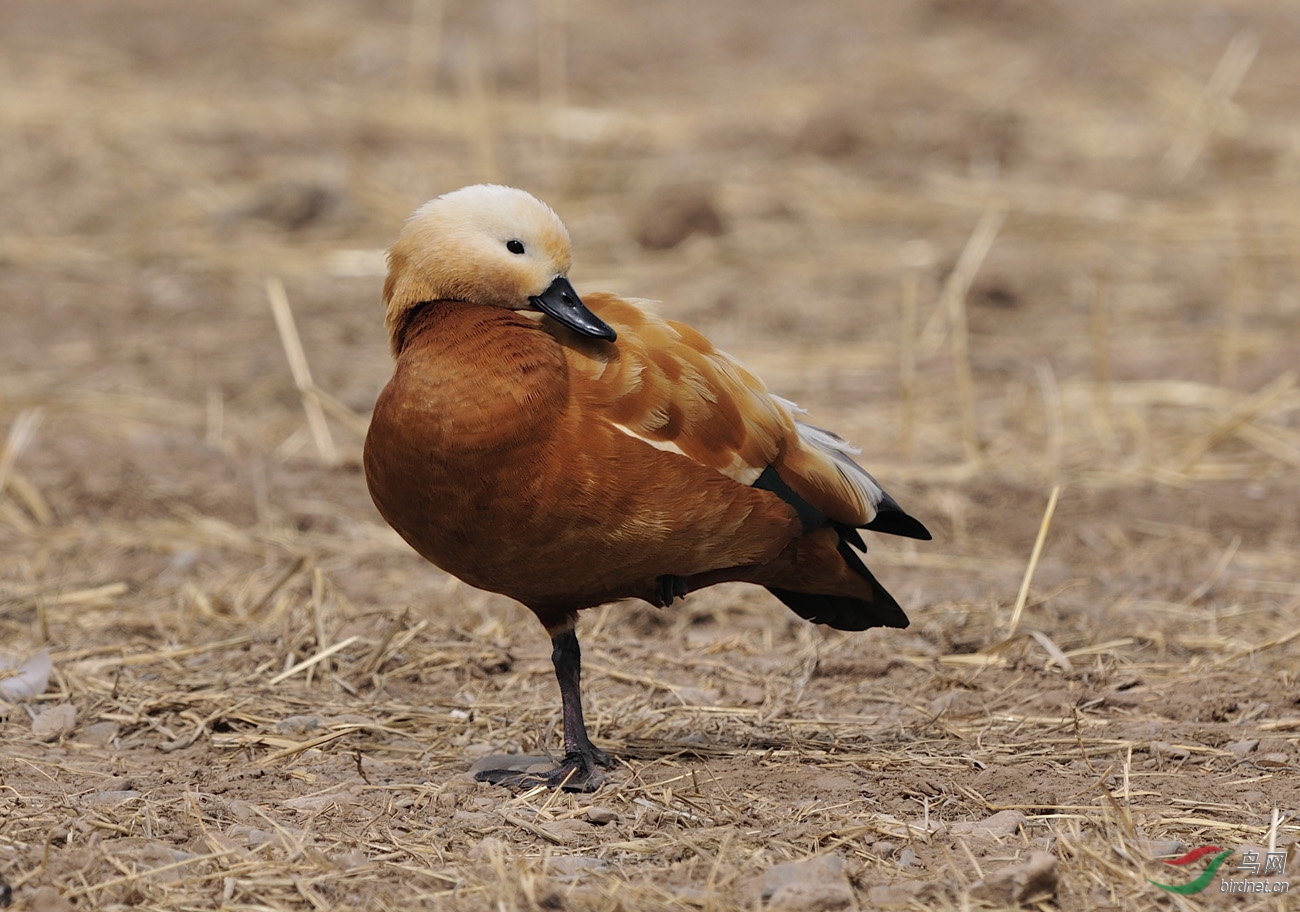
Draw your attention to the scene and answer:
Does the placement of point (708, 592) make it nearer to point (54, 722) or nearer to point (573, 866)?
point (54, 722)

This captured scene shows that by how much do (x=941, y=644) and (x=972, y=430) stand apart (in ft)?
6.03

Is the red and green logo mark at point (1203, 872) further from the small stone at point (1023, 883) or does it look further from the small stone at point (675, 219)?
the small stone at point (675, 219)

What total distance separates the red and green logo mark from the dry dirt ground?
0.12 ft

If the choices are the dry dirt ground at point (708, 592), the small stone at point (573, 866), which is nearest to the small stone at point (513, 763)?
the dry dirt ground at point (708, 592)

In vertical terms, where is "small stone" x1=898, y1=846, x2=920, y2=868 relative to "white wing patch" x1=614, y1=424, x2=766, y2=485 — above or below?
below

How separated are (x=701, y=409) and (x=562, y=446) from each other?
380 millimetres

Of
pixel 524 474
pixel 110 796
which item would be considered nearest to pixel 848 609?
pixel 524 474

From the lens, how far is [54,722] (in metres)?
3.90

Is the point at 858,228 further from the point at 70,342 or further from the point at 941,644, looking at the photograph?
the point at 941,644

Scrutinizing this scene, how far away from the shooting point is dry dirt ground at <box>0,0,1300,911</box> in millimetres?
3150

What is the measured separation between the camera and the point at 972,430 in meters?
6.20

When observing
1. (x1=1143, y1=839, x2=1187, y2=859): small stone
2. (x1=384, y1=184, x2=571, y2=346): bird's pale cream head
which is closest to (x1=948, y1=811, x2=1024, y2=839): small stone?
(x1=1143, y1=839, x2=1187, y2=859): small stone

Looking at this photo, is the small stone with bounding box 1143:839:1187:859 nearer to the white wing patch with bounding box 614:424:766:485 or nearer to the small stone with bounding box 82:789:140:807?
the white wing patch with bounding box 614:424:766:485

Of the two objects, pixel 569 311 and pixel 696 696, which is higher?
pixel 569 311
